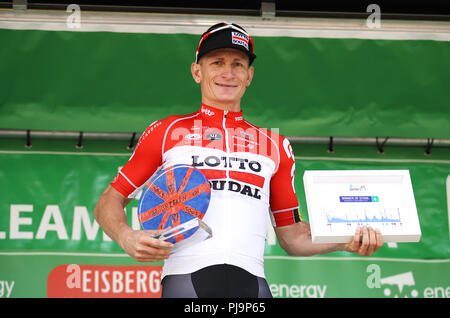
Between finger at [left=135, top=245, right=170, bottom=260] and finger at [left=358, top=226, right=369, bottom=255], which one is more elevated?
finger at [left=358, top=226, right=369, bottom=255]

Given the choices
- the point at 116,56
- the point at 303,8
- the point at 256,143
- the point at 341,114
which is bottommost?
the point at 256,143

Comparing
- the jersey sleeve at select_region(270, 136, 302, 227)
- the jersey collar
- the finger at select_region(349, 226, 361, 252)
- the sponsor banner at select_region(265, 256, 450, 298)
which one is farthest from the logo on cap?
the sponsor banner at select_region(265, 256, 450, 298)

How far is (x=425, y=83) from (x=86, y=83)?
1.95 meters

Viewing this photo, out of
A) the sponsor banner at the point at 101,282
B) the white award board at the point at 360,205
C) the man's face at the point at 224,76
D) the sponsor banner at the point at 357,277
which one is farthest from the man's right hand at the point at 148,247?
the sponsor banner at the point at 357,277

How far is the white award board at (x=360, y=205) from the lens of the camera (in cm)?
226

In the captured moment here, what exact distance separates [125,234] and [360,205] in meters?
0.82

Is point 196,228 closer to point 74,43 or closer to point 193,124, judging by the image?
point 193,124

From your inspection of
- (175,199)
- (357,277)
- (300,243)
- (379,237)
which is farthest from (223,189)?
(357,277)

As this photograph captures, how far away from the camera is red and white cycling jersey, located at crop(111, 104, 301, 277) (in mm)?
2352

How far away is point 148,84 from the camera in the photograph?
3.80m

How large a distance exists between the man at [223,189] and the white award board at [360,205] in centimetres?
6

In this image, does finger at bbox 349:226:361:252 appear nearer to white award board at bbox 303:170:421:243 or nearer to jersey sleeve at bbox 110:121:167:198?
white award board at bbox 303:170:421:243
